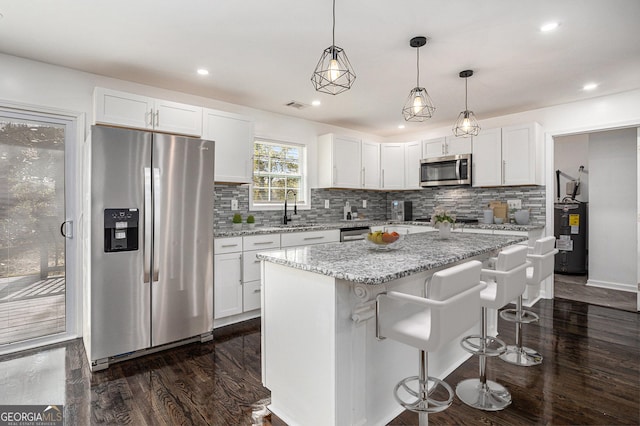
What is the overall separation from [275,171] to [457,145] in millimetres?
2645

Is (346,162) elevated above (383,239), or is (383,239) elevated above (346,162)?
(346,162)

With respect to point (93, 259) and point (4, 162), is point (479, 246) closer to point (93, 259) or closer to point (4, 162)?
point (93, 259)

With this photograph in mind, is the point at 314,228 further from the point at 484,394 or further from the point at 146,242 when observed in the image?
the point at 484,394

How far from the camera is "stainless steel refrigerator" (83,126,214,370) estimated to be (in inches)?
99.5

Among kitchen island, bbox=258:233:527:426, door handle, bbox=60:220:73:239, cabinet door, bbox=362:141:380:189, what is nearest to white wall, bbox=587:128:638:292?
cabinet door, bbox=362:141:380:189

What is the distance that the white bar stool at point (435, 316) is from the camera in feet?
4.63

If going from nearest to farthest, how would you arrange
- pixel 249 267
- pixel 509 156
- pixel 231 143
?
pixel 249 267 → pixel 231 143 → pixel 509 156

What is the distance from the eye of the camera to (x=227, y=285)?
3.40 metres

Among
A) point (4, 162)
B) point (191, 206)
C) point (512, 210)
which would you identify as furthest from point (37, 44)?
point (512, 210)

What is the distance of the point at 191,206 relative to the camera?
2.93 m

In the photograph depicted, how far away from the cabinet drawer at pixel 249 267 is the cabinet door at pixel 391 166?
2.78 metres

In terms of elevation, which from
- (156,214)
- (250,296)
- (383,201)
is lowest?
(250,296)

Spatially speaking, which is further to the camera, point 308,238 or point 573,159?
point 573,159

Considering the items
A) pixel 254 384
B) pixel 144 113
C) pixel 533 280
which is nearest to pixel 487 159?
pixel 533 280
